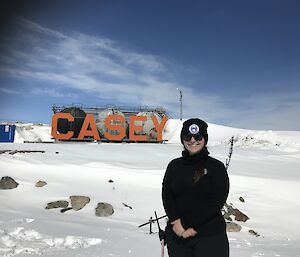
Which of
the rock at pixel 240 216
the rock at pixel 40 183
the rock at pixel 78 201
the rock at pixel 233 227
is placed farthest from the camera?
the rock at pixel 40 183

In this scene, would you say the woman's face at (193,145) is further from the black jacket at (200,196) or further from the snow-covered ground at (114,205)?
the snow-covered ground at (114,205)

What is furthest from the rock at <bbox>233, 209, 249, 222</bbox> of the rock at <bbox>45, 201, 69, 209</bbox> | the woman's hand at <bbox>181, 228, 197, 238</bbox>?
the woman's hand at <bbox>181, 228, 197, 238</bbox>

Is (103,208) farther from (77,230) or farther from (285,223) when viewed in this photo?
(285,223)

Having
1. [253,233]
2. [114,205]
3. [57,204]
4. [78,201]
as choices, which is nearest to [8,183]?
[57,204]

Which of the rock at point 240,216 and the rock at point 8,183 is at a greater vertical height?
the rock at point 8,183

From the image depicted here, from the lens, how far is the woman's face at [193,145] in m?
3.40

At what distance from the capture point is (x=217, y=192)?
10.7ft

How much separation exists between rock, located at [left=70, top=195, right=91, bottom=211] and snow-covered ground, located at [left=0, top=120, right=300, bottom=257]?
21 cm

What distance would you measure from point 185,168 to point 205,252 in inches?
27.6

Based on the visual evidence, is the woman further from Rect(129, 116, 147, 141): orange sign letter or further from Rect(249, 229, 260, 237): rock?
Rect(129, 116, 147, 141): orange sign letter

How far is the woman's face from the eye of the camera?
340cm

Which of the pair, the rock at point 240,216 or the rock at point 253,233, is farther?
the rock at point 240,216

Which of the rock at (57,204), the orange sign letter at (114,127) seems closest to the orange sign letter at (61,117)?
the orange sign letter at (114,127)

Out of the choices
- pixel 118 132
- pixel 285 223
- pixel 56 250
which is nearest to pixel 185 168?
pixel 56 250
